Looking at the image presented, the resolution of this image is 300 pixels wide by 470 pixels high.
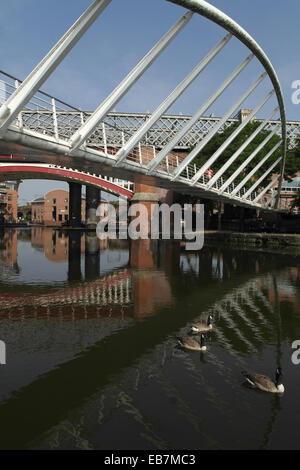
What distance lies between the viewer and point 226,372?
10.3 m

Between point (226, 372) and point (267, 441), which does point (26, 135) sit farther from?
point (267, 441)

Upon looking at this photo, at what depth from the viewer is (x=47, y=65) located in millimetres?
13500

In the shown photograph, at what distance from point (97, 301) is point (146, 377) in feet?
28.9

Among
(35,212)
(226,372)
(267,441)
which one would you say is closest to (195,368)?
(226,372)

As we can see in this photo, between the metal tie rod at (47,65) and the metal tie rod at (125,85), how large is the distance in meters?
3.49

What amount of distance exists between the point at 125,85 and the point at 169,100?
5.30 meters

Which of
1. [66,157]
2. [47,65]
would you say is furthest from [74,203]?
[47,65]

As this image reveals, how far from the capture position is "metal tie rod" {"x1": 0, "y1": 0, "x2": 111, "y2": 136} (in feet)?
43.6

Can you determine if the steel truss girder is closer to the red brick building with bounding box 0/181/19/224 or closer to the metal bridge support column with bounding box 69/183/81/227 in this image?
the metal bridge support column with bounding box 69/183/81/227

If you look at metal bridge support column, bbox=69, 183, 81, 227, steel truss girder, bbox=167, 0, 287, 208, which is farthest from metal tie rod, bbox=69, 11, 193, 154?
metal bridge support column, bbox=69, 183, 81, 227

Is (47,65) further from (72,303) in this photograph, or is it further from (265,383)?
(265,383)

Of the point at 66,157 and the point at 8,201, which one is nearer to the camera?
the point at 66,157
